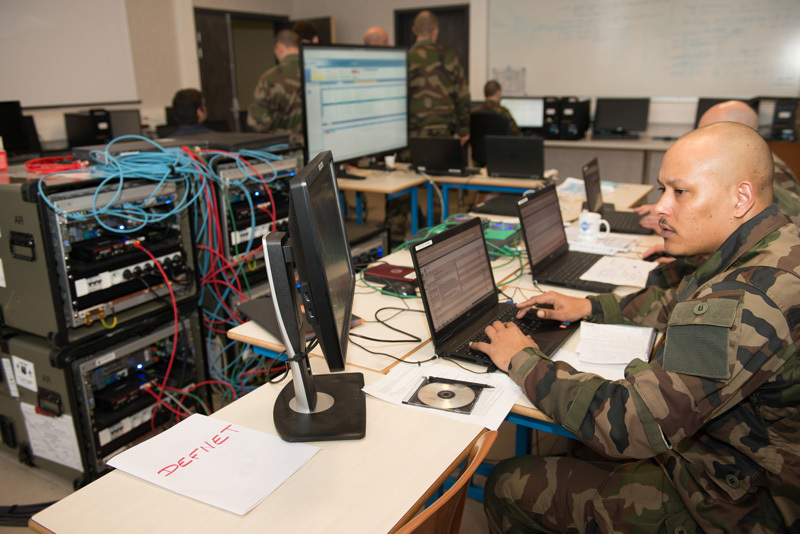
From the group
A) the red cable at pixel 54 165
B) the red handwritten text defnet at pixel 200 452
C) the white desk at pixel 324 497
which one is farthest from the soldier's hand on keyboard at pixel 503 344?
the red cable at pixel 54 165

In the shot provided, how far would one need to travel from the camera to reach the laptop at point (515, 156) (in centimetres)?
379

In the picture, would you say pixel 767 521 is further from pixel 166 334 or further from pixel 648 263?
pixel 166 334

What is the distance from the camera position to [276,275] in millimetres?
1097

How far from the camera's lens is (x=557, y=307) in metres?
1.70

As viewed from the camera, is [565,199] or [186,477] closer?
[186,477]

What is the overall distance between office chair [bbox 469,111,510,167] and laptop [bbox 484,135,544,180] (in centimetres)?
90

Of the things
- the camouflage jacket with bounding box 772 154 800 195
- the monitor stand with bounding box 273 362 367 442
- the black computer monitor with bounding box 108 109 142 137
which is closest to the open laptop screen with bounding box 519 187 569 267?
the monitor stand with bounding box 273 362 367 442

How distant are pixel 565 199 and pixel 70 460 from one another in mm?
2583

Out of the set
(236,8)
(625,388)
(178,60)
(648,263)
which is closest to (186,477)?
(625,388)

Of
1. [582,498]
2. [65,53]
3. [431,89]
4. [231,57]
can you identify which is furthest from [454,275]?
[231,57]

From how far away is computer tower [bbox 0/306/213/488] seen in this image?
79.1 inches

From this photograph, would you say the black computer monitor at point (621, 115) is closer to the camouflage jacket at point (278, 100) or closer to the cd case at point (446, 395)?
the camouflage jacket at point (278, 100)

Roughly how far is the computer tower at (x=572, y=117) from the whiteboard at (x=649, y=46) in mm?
545

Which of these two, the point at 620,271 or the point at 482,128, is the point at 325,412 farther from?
the point at 482,128
